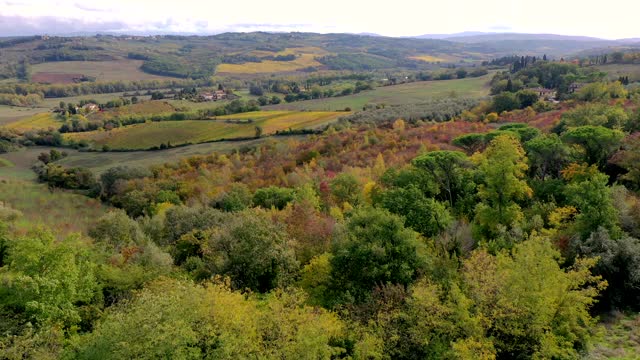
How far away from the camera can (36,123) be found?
14638 centimetres

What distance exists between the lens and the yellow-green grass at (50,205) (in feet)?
226

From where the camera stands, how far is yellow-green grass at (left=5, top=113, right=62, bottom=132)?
13838cm

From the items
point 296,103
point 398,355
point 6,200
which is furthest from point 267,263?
point 296,103

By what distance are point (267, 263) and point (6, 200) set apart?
2704 inches

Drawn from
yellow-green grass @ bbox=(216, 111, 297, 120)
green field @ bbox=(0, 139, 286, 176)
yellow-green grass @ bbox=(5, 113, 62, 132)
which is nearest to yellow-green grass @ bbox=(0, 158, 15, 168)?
green field @ bbox=(0, 139, 286, 176)

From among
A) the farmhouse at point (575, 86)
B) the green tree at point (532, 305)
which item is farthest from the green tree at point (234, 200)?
the farmhouse at point (575, 86)

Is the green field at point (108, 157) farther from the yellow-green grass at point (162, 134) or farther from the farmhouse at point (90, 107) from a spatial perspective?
the farmhouse at point (90, 107)

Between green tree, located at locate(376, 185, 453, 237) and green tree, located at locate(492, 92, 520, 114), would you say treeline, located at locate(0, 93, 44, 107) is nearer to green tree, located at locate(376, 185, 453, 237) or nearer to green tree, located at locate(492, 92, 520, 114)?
green tree, located at locate(492, 92, 520, 114)

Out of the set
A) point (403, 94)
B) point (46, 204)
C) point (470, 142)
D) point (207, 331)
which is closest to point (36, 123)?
point (46, 204)

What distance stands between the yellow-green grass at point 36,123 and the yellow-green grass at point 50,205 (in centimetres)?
5023

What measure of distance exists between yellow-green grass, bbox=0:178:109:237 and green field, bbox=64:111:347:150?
1306 inches

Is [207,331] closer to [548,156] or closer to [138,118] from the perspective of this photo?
[548,156]

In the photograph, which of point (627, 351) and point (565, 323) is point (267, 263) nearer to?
point (565, 323)

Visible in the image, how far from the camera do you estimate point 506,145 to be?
36844 millimetres
